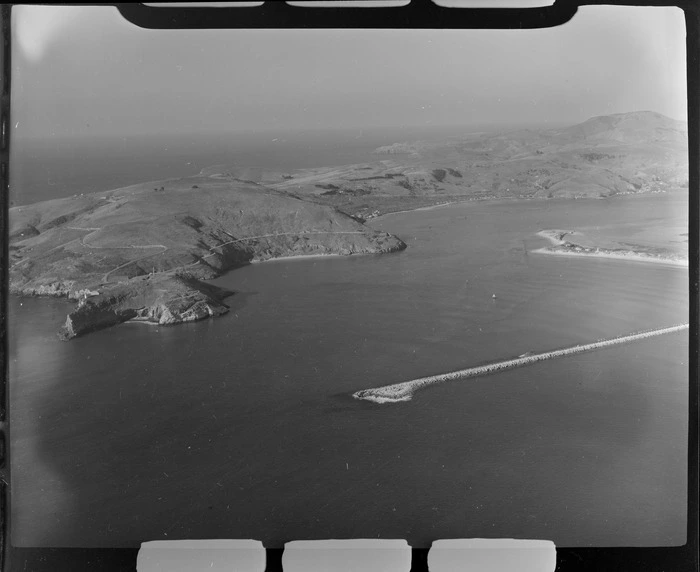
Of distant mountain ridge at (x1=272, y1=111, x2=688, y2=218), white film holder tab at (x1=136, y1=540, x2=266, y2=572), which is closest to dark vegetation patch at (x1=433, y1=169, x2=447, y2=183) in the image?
distant mountain ridge at (x1=272, y1=111, x2=688, y2=218)

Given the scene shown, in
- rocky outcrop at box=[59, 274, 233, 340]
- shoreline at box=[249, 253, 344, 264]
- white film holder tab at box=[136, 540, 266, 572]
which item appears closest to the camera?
white film holder tab at box=[136, 540, 266, 572]

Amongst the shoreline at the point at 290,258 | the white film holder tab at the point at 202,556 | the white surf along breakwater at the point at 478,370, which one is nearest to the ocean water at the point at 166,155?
the shoreline at the point at 290,258

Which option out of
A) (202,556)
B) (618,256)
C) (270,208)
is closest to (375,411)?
(202,556)

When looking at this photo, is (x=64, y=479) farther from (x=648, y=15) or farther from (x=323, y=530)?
(x=648, y=15)

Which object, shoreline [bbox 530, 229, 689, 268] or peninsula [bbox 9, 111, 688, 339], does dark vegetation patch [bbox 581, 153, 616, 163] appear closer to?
peninsula [bbox 9, 111, 688, 339]

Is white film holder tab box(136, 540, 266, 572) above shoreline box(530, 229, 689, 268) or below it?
below
